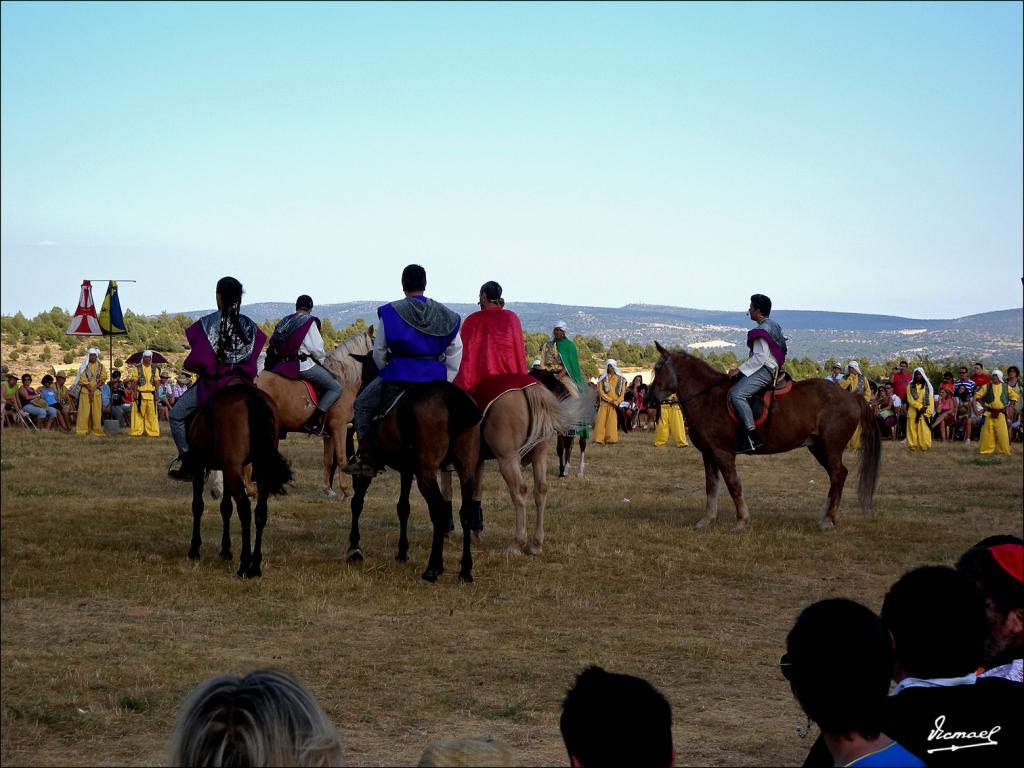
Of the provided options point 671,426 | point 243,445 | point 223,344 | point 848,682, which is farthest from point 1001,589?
point 671,426

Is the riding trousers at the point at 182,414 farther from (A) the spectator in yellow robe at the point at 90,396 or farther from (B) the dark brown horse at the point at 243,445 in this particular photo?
(A) the spectator in yellow robe at the point at 90,396

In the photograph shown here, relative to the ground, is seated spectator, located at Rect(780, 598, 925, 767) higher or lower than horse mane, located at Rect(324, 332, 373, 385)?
lower

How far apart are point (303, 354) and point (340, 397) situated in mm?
865

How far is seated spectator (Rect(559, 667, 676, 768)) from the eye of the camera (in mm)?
2506

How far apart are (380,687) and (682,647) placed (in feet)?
7.16

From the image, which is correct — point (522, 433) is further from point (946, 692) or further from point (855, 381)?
point (855, 381)

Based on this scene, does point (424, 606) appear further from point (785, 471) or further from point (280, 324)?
point (785, 471)

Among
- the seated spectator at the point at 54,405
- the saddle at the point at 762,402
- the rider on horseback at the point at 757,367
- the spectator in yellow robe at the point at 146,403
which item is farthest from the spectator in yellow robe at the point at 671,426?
the seated spectator at the point at 54,405

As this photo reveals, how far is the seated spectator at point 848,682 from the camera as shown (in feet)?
8.94

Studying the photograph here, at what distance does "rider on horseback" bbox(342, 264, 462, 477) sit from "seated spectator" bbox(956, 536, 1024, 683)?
23.4 ft

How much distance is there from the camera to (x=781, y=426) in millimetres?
13469

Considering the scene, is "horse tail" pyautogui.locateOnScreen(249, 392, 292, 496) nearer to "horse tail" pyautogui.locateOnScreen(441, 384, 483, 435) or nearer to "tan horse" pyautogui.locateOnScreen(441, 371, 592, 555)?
"horse tail" pyautogui.locateOnScreen(441, 384, 483, 435)

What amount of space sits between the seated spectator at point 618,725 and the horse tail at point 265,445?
803 cm

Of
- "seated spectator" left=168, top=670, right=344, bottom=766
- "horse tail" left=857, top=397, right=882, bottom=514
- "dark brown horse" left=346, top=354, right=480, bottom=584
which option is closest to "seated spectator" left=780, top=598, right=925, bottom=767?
"seated spectator" left=168, top=670, right=344, bottom=766
